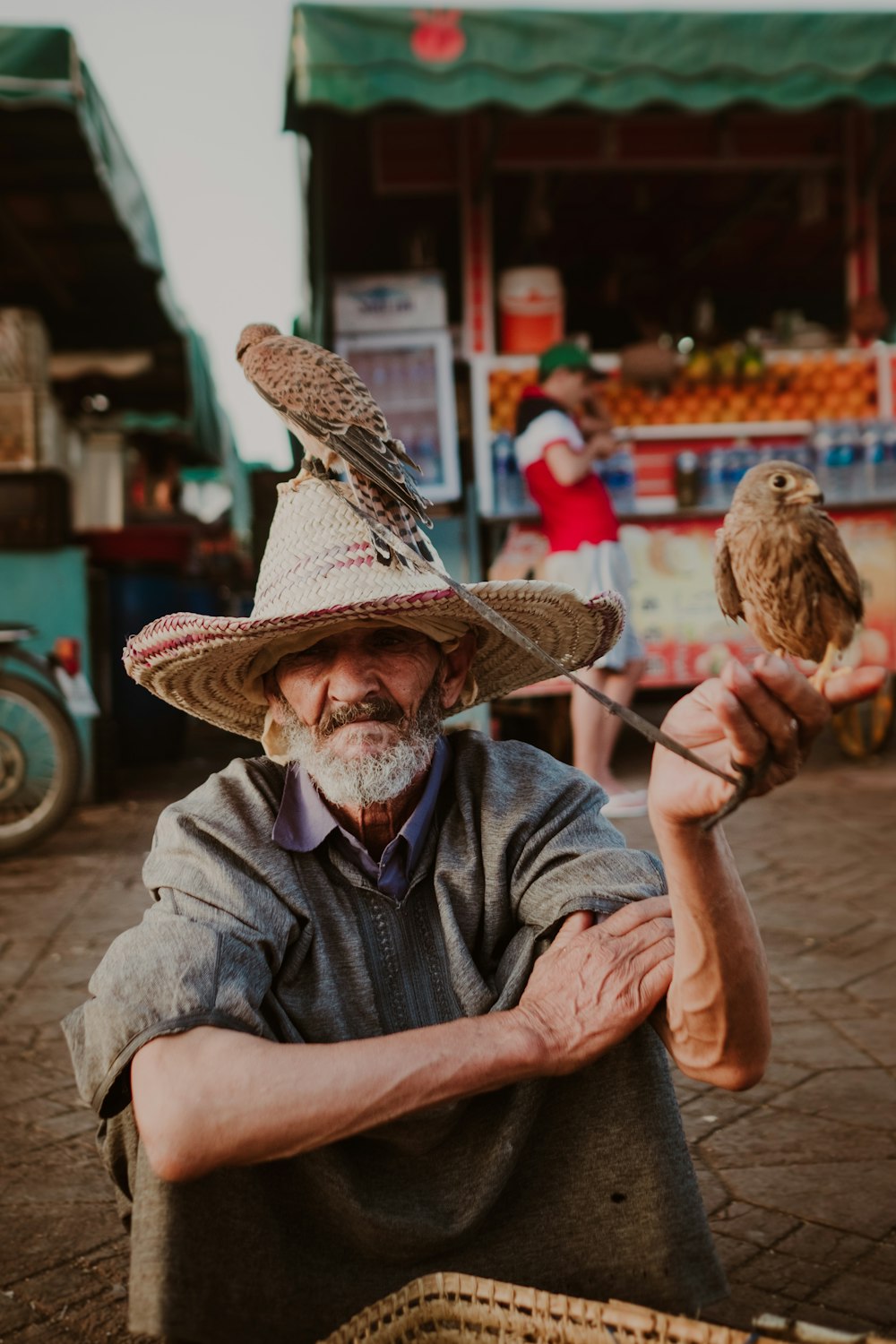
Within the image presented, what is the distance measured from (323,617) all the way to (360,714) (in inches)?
7.2

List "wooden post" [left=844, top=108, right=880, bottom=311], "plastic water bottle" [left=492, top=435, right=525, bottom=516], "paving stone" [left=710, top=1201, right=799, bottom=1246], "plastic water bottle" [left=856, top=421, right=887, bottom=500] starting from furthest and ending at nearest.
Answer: "wooden post" [left=844, top=108, right=880, bottom=311] < "plastic water bottle" [left=856, top=421, right=887, bottom=500] < "plastic water bottle" [left=492, top=435, right=525, bottom=516] < "paving stone" [left=710, top=1201, right=799, bottom=1246]

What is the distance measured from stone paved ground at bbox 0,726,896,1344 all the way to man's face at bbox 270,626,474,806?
3.49 feet

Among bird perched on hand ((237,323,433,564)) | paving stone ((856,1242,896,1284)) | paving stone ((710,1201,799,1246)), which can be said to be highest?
bird perched on hand ((237,323,433,564))

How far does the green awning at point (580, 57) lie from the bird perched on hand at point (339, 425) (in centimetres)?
358

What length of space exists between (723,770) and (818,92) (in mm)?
6382

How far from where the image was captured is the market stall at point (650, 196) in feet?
20.7

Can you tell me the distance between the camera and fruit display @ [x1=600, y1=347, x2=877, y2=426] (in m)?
7.48

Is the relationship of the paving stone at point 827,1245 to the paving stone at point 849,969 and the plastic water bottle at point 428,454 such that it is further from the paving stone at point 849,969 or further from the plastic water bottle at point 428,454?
the plastic water bottle at point 428,454

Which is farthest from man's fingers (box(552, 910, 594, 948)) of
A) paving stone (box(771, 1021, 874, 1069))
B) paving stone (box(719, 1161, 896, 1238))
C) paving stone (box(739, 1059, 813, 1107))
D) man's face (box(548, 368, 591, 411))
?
man's face (box(548, 368, 591, 411))

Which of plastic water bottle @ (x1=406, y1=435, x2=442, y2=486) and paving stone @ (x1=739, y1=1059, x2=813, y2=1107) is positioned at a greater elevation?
plastic water bottle @ (x1=406, y1=435, x2=442, y2=486)

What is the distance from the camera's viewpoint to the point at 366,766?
186 cm

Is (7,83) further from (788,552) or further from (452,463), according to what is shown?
(788,552)

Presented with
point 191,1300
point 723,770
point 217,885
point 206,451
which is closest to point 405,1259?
point 191,1300

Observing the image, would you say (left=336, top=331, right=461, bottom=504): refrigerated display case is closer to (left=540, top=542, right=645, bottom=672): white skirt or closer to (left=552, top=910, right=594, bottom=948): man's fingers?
(left=540, top=542, right=645, bottom=672): white skirt
